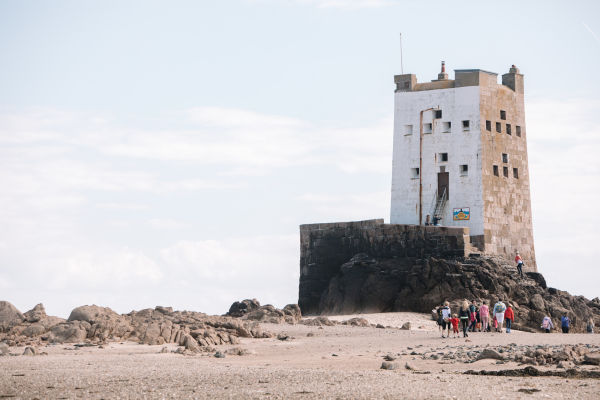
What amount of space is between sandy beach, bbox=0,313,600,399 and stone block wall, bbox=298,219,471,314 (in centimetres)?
1192

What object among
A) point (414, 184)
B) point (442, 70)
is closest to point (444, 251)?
point (414, 184)

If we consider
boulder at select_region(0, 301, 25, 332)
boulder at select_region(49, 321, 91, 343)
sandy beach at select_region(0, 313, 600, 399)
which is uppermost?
boulder at select_region(0, 301, 25, 332)

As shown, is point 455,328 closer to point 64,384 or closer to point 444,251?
point 444,251

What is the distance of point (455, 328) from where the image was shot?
91.6ft

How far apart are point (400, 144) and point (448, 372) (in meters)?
26.4

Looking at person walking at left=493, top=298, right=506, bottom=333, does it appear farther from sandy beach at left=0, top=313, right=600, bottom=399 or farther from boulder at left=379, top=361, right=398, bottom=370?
boulder at left=379, top=361, right=398, bottom=370

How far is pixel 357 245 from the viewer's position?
4172 centimetres

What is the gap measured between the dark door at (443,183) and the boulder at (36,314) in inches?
808

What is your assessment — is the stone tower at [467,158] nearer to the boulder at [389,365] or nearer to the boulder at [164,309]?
the boulder at [164,309]

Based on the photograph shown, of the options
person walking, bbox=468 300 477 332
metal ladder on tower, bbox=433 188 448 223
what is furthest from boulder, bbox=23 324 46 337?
metal ladder on tower, bbox=433 188 448 223

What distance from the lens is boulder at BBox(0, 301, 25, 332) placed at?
2652 centimetres

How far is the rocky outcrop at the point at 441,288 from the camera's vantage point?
124ft

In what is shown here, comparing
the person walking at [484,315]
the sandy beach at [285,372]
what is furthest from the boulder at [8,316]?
the person walking at [484,315]

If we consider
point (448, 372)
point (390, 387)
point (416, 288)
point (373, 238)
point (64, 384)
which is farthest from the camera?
point (373, 238)
